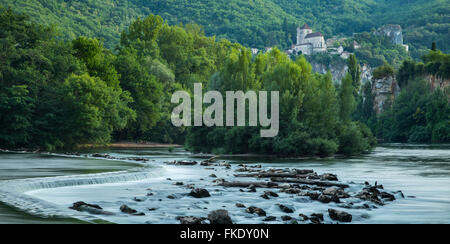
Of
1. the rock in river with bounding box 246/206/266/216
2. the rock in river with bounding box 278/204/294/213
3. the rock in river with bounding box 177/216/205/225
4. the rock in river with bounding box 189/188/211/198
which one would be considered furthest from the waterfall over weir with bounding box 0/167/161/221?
the rock in river with bounding box 278/204/294/213

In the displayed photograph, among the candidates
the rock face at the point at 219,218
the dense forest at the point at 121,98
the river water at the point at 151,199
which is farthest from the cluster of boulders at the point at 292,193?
the dense forest at the point at 121,98

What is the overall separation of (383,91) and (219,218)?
11437 centimetres

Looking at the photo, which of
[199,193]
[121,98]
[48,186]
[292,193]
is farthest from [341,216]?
[121,98]

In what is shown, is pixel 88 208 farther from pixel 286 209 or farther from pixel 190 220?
pixel 286 209

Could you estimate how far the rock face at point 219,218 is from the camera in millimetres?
13966

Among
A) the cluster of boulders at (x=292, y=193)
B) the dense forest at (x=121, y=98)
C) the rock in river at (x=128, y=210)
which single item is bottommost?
the cluster of boulders at (x=292, y=193)

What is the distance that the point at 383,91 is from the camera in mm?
122562

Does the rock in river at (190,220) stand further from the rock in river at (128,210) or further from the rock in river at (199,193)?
the rock in river at (199,193)

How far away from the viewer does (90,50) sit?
209ft

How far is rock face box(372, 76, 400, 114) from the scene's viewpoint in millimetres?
121812

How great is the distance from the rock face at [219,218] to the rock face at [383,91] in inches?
4418

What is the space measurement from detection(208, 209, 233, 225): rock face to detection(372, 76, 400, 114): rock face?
368 feet

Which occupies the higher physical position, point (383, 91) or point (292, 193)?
point (383, 91)

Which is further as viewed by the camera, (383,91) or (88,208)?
(383,91)
